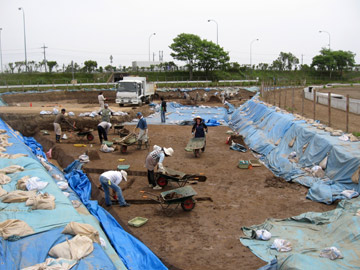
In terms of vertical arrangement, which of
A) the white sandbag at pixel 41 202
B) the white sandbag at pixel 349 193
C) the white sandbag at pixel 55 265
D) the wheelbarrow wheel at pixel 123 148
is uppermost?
the white sandbag at pixel 41 202

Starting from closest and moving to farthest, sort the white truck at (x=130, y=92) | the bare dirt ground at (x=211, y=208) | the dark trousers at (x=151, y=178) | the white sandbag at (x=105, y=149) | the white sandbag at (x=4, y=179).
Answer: the bare dirt ground at (x=211, y=208)
the white sandbag at (x=4, y=179)
the dark trousers at (x=151, y=178)
the white sandbag at (x=105, y=149)
the white truck at (x=130, y=92)

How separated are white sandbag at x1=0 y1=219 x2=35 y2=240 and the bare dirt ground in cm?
263

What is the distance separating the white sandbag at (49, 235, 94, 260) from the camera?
5.31m

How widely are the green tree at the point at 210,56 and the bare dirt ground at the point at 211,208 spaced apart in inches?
2181

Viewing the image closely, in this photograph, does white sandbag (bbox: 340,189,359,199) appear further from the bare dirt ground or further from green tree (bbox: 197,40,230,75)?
green tree (bbox: 197,40,230,75)

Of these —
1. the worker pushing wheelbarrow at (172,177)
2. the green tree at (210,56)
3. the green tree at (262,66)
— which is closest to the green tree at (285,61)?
the green tree at (262,66)

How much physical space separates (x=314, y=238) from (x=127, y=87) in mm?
25246

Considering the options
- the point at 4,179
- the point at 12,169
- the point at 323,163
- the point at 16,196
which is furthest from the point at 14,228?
the point at 323,163

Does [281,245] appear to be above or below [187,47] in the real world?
below

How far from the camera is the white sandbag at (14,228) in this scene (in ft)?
18.9

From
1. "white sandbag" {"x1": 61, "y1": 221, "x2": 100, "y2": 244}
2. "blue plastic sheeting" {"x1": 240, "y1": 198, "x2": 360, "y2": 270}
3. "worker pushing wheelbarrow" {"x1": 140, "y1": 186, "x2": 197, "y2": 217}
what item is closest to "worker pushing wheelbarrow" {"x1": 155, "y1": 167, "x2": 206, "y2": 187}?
"worker pushing wheelbarrow" {"x1": 140, "y1": 186, "x2": 197, "y2": 217}

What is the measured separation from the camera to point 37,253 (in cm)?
549

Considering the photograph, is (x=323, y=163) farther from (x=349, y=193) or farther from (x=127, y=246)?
(x=127, y=246)

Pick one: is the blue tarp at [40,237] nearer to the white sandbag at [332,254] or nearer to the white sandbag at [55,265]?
the white sandbag at [55,265]
